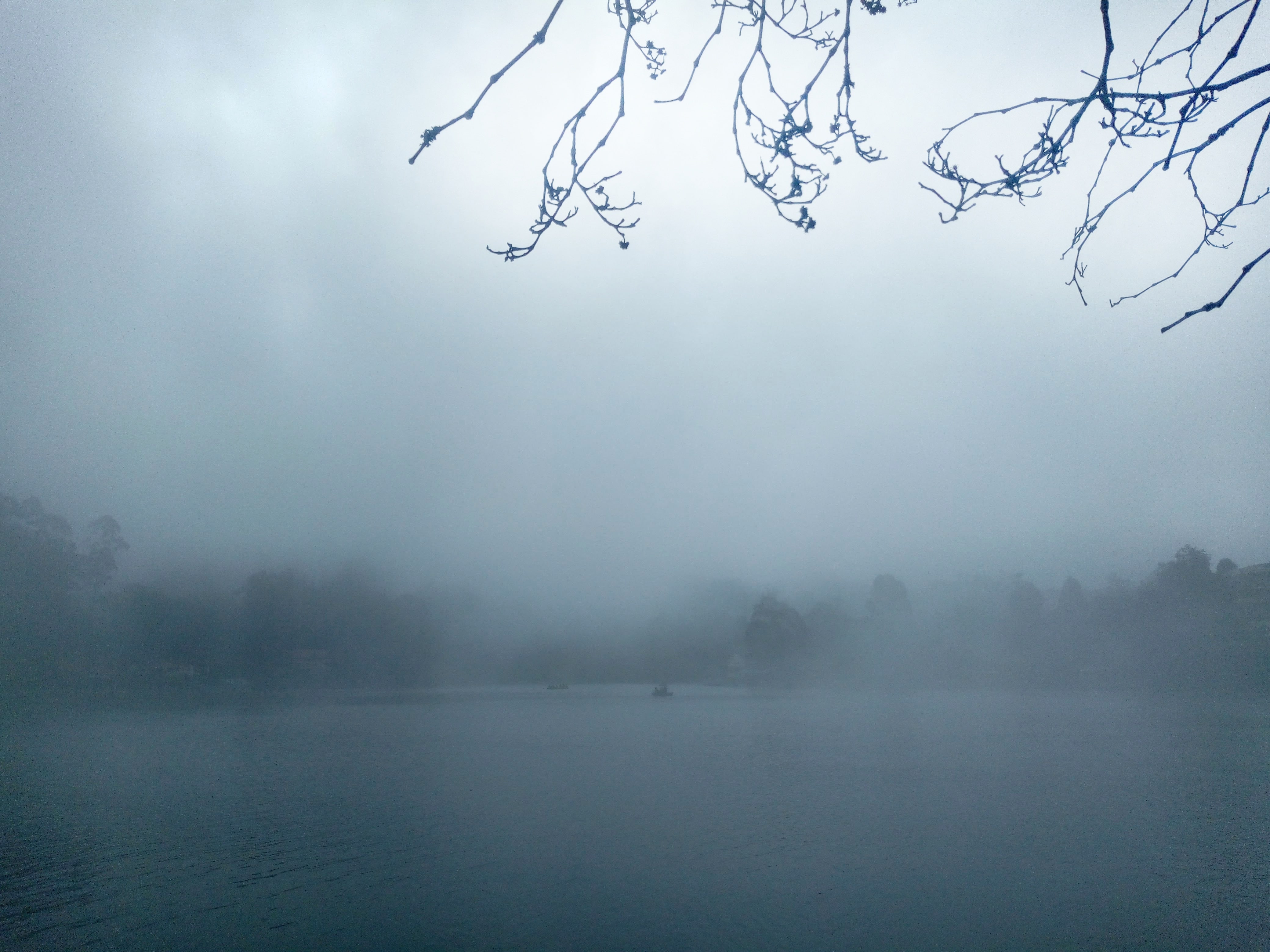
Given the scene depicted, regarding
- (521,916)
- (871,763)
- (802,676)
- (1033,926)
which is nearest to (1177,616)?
(802,676)

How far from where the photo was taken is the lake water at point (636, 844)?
11812 mm

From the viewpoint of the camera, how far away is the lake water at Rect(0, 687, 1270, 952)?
1181 cm

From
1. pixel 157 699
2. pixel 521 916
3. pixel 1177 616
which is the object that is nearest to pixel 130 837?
pixel 521 916

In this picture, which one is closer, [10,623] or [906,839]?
[906,839]

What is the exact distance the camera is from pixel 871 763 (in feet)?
91.8

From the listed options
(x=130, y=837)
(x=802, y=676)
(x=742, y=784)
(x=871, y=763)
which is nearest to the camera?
(x=130, y=837)

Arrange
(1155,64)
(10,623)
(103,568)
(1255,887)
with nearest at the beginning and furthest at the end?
(1155,64)
(1255,887)
(10,623)
(103,568)

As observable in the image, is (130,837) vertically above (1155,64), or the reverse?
(1155,64)

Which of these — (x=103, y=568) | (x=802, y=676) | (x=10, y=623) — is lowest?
(x=802, y=676)

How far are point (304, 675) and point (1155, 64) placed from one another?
8625cm

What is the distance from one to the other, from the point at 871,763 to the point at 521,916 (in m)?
18.6

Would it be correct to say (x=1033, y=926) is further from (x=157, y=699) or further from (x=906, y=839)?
(x=157, y=699)

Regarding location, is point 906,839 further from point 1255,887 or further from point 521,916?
point 521,916

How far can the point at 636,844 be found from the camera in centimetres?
1667
